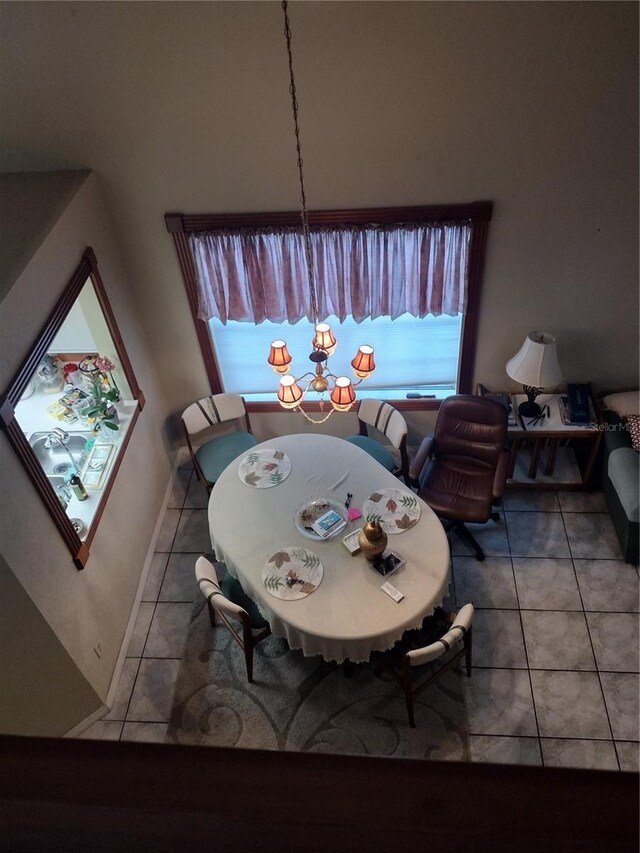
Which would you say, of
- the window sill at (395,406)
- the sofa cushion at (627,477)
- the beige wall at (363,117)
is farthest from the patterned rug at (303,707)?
the beige wall at (363,117)

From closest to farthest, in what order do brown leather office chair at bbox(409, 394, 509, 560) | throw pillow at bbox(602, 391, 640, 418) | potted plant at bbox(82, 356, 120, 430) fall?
1. potted plant at bbox(82, 356, 120, 430)
2. brown leather office chair at bbox(409, 394, 509, 560)
3. throw pillow at bbox(602, 391, 640, 418)

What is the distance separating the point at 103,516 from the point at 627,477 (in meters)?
3.53

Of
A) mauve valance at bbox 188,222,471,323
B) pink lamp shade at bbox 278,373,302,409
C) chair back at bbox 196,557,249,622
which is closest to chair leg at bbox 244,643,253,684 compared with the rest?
chair back at bbox 196,557,249,622

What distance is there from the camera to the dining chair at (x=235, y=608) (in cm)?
378

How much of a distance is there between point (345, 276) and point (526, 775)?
431 centimetres

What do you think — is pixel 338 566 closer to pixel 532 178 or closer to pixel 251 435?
pixel 251 435

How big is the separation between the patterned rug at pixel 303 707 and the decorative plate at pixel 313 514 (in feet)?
2.78

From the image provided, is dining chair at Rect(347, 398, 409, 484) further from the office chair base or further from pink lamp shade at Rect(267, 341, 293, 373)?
pink lamp shade at Rect(267, 341, 293, 373)

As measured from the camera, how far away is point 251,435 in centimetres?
524

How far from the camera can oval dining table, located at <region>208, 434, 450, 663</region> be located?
11.8 ft

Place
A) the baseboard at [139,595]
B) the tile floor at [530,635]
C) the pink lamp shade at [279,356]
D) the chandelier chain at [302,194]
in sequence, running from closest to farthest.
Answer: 1. the chandelier chain at [302,194]
2. the pink lamp shade at [279,356]
3. the tile floor at [530,635]
4. the baseboard at [139,595]

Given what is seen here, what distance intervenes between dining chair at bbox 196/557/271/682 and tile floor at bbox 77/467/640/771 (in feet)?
1.84

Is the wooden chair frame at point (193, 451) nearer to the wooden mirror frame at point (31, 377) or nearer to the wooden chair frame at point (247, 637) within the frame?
the wooden mirror frame at point (31, 377)

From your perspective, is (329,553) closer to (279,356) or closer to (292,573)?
(292,573)
